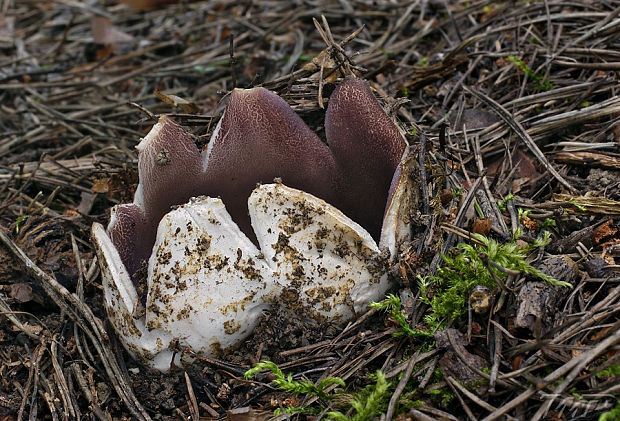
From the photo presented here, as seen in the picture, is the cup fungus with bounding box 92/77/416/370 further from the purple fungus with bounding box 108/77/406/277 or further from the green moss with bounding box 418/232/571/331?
the green moss with bounding box 418/232/571/331

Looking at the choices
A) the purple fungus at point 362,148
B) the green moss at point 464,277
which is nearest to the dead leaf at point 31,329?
the purple fungus at point 362,148

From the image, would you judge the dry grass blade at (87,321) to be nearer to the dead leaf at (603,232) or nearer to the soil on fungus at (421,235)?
the soil on fungus at (421,235)

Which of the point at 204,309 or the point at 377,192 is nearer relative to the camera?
the point at 204,309

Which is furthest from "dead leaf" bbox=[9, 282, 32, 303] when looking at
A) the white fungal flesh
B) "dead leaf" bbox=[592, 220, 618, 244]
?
"dead leaf" bbox=[592, 220, 618, 244]

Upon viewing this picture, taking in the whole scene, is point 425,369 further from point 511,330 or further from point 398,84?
point 398,84

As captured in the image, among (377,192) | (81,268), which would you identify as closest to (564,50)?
(377,192)
